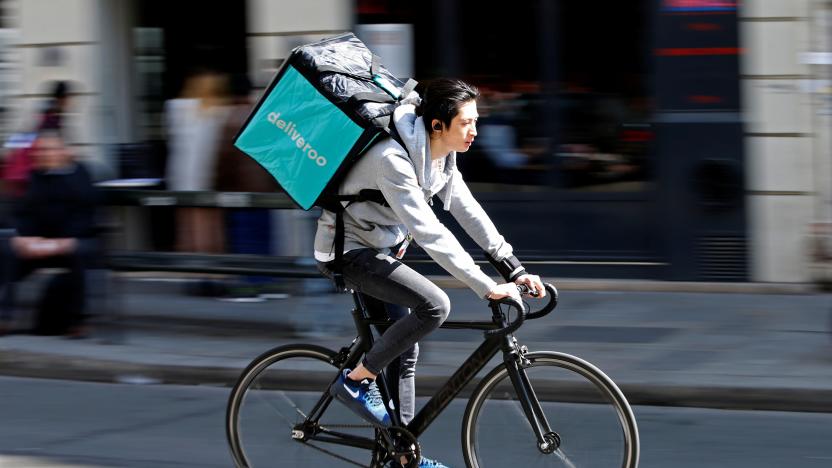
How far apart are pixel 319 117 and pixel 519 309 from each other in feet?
3.05

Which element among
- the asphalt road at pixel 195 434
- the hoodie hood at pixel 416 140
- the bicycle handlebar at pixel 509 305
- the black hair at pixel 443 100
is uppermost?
the black hair at pixel 443 100

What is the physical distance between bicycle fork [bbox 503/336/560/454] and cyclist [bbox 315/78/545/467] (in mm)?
238

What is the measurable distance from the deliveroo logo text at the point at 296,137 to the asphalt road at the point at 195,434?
3.97ft

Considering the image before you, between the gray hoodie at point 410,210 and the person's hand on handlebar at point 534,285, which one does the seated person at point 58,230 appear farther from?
the person's hand on handlebar at point 534,285

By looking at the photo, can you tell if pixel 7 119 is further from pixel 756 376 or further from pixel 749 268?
pixel 756 376

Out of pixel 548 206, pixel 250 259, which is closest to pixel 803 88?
pixel 548 206

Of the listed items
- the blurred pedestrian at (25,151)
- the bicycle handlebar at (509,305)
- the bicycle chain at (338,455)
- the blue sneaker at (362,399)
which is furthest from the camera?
the blurred pedestrian at (25,151)

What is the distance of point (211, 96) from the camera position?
A: 9438 millimetres

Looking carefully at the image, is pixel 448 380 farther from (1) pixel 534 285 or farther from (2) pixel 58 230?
(2) pixel 58 230

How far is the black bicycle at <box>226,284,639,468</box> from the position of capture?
13.2ft

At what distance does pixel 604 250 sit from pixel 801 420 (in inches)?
152

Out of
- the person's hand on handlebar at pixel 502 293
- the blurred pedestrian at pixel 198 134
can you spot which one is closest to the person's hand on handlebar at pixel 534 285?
the person's hand on handlebar at pixel 502 293

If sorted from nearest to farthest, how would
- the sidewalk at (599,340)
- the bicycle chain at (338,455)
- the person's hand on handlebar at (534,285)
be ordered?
the person's hand on handlebar at (534,285)
the bicycle chain at (338,455)
the sidewalk at (599,340)

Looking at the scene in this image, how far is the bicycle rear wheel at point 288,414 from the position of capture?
14.4 ft
